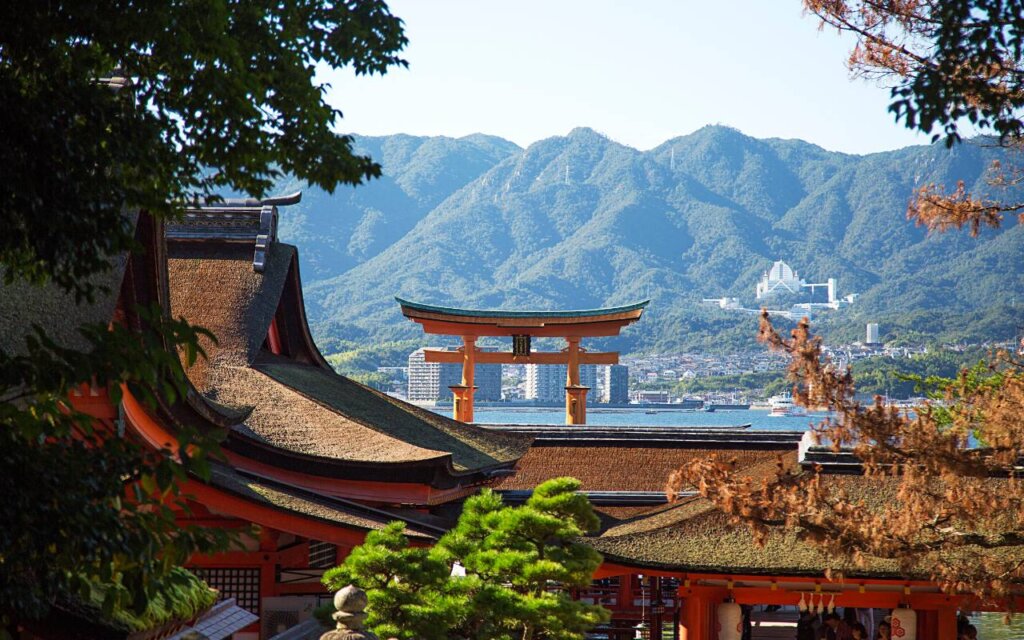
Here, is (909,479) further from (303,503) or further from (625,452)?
(625,452)

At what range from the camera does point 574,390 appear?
24.3m

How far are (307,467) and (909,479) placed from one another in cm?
552

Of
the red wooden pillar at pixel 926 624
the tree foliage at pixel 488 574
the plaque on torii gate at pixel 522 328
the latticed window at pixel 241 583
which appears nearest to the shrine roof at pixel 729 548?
the red wooden pillar at pixel 926 624

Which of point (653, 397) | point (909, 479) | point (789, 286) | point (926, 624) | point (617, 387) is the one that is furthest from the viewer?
point (789, 286)

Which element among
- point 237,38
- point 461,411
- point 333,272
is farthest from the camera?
point 333,272

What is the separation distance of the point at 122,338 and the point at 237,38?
1.68m

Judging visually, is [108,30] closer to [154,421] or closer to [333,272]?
[154,421]

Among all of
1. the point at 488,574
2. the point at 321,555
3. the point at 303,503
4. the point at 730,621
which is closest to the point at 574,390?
the point at 730,621

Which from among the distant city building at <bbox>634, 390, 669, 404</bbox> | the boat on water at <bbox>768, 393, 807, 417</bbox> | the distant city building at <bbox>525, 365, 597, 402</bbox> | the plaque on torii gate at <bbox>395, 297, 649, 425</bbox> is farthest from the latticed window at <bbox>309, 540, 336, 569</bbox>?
the distant city building at <bbox>525, 365, 597, 402</bbox>

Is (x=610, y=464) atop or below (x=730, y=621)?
atop

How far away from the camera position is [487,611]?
9.52 m

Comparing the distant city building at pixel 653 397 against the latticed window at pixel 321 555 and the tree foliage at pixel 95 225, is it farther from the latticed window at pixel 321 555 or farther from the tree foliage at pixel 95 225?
the tree foliage at pixel 95 225

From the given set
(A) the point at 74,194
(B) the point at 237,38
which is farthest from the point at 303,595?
(A) the point at 74,194

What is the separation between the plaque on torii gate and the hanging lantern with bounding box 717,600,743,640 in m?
9.76
